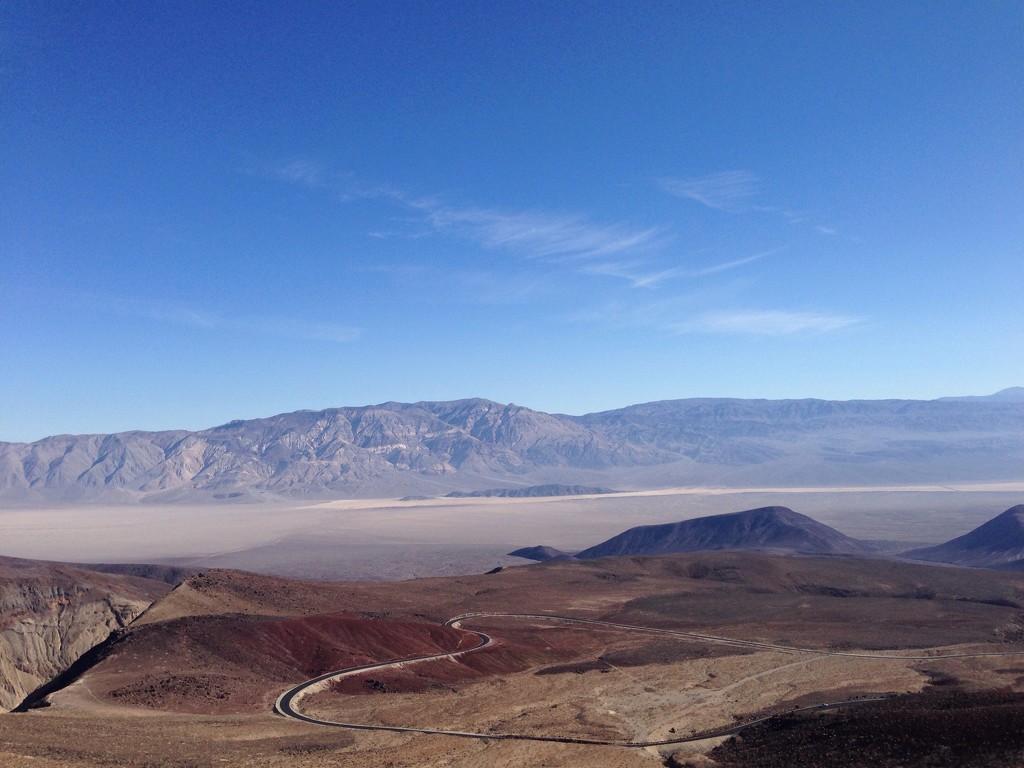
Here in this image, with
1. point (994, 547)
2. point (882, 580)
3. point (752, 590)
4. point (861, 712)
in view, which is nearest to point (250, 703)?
point (861, 712)

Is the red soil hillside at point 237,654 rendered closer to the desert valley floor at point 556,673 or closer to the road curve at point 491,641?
the desert valley floor at point 556,673

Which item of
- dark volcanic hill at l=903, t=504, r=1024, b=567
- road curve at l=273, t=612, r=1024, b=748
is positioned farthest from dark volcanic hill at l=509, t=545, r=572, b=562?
road curve at l=273, t=612, r=1024, b=748

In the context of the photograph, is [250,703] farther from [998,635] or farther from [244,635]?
[998,635]

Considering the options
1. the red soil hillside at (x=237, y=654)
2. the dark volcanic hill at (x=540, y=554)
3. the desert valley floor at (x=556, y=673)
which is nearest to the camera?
the desert valley floor at (x=556, y=673)

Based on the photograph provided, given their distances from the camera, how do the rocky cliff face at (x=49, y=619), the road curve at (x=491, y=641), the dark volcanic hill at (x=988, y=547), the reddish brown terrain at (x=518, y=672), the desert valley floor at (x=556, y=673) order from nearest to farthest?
the desert valley floor at (x=556, y=673) → the reddish brown terrain at (x=518, y=672) → the road curve at (x=491, y=641) → the rocky cliff face at (x=49, y=619) → the dark volcanic hill at (x=988, y=547)

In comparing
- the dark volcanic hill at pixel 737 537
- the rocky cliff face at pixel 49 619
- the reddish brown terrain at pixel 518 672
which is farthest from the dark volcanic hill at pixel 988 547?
the rocky cliff face at pixel 49 619

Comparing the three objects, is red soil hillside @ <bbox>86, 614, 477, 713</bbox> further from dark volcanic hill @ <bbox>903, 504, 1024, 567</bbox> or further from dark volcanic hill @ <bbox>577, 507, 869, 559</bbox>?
dark volcanic hill @ <bbox>903, 504, 1024, 567</bbox>
